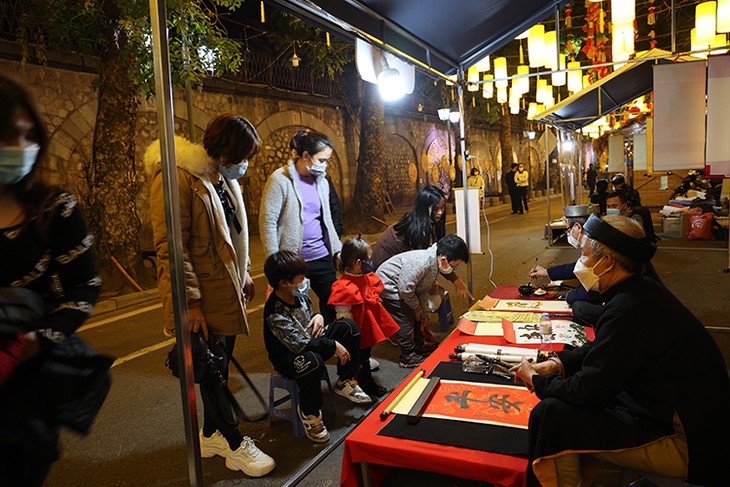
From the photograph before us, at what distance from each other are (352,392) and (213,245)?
5.62 ft

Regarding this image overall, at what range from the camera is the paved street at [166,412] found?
3.07 meters

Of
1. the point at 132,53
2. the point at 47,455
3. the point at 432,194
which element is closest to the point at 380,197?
the point at 132,53

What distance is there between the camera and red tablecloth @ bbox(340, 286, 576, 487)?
207cm

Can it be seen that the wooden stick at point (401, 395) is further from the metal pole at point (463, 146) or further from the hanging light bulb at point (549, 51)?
the hanging light bulb at point (549, 51)

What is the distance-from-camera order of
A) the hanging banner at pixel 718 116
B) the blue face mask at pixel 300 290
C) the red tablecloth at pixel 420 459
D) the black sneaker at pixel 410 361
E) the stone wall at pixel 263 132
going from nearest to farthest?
the red tablecloth at pixel 420 459, the blue face mask at pixel 300 290, the hanging banner at pixel 718 116, the black sneaker at pixel 410 361, the stone wall at pixel 263 132

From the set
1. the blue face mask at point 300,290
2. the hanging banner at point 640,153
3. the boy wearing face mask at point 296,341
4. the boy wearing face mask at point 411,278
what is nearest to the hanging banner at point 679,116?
the boy wearing face mask at point 411,278

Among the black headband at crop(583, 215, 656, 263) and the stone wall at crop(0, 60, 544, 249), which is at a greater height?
the stone wall at crop(0, 60, 544, 249)

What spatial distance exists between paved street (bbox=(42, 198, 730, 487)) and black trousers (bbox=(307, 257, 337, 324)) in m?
0.75

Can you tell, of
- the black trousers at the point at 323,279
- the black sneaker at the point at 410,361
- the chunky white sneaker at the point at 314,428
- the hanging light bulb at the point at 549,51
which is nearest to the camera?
the chunky white sneaker at the point at 314,428

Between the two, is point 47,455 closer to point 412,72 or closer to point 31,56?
point 412,72

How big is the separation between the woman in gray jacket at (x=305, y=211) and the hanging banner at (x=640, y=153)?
602 inches

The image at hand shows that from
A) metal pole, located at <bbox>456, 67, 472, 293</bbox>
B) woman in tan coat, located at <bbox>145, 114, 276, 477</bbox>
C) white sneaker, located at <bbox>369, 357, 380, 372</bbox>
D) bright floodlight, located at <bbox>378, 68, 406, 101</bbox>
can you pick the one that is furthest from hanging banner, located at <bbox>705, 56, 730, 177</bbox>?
woman in tan coat, located at <bbox>145, 114, 276, 477</bbox>

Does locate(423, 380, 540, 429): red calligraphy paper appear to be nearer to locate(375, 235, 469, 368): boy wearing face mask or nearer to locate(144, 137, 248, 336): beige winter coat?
locate(144, 137, 248, 336): beige winter coat

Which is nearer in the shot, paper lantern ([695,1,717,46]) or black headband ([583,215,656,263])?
black headband ([583,215,656,263])
